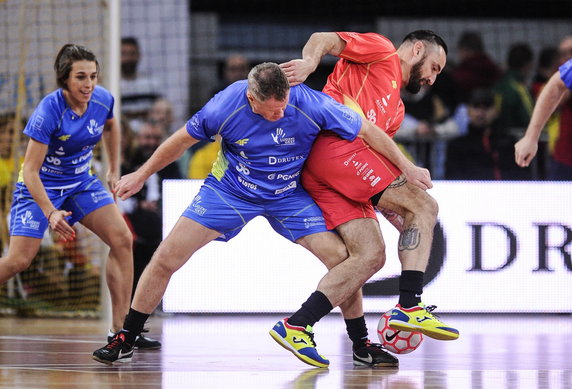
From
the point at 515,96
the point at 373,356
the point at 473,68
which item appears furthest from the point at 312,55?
the point at 473,68

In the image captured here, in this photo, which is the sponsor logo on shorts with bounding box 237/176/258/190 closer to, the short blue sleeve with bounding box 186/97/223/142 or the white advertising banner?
the short blue sleeve with bounding box 186/97/223/142

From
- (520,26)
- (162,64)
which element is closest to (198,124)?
(162,64)

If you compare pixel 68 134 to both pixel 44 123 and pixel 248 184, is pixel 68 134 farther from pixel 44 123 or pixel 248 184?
pixel 248 184

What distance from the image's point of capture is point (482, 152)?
9164 mm

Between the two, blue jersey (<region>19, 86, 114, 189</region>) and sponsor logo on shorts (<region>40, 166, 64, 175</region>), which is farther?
sponsor logo on shorts (<region>40, 166, 64, 175</region>)

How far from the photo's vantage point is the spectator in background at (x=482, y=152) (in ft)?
29.6

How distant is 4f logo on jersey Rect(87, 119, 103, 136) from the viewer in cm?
591

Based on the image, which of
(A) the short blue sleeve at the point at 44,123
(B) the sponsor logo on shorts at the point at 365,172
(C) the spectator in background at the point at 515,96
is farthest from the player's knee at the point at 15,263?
(C) the spectator in background at the point at 515,96

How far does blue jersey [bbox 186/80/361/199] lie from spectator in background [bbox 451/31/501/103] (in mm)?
6163

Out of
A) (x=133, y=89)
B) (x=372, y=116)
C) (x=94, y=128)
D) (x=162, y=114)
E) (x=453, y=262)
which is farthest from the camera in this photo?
(x=133, y=89)

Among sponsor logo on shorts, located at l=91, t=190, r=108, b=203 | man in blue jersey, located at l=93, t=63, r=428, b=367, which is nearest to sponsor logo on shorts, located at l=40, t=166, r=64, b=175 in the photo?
sponsor logo on shorts, located at l=91, t=190, r=108, b=203

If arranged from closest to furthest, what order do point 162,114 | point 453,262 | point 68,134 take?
1. point 68,134
2. point 453,262
3. point 162,114

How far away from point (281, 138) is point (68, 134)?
1578mm

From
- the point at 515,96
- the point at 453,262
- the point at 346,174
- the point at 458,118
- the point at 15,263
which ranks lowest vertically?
the point at 453,262
